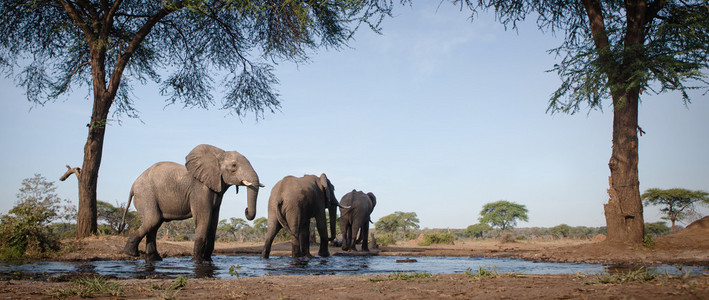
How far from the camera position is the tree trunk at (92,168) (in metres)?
14.6

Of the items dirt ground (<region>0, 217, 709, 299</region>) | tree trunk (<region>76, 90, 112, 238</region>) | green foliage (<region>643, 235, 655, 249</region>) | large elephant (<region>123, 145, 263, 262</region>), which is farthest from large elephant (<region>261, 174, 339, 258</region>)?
green foliage (<region>643, 235, 655, 249</region>)

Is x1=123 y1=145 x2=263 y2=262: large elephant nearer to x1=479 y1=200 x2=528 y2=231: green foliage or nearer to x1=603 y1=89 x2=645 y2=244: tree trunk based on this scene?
x1=603 y1=89 x2=645 y2=244: tree trunk

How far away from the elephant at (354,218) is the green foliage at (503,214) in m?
34.3

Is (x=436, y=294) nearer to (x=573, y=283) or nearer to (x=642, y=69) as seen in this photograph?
(x=573, y=283)

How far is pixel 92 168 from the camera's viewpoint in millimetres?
14969

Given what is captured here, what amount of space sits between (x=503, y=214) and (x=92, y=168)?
42978 millimetres

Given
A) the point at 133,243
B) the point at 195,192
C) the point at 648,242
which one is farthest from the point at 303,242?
the point at 648,242

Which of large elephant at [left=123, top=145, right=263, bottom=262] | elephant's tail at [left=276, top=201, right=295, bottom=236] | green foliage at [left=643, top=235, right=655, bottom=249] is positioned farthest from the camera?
elephant's tail at [left=276, top=201, right=295, bottom=236]

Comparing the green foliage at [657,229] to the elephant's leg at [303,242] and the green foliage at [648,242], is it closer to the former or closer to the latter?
the green foliage at [648,242]

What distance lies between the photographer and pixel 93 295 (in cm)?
478

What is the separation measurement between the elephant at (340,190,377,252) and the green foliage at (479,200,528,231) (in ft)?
112

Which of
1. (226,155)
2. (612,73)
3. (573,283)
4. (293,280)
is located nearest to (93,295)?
(293,280)

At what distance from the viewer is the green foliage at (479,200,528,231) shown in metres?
48.9

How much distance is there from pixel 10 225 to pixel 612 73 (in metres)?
16.1
